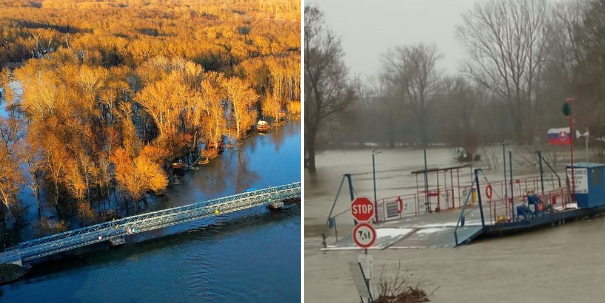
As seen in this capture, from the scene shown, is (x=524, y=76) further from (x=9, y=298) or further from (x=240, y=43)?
(x=9, y=298)

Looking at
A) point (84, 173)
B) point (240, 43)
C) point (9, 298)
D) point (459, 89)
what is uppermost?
point (240, 43)

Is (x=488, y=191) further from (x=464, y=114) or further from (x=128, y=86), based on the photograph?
(x=128, y=86)

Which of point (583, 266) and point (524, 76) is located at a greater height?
point (524, 76)

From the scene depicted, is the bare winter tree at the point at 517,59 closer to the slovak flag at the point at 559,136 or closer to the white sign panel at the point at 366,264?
the slovak flag at the point at 559,136

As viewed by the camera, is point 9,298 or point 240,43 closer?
point 9,298

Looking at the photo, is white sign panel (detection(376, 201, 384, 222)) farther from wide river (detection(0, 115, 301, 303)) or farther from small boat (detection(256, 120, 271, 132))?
small boat (detection(256, 120, 271, 132))

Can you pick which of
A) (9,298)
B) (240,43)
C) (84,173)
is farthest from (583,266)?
(9,298)
